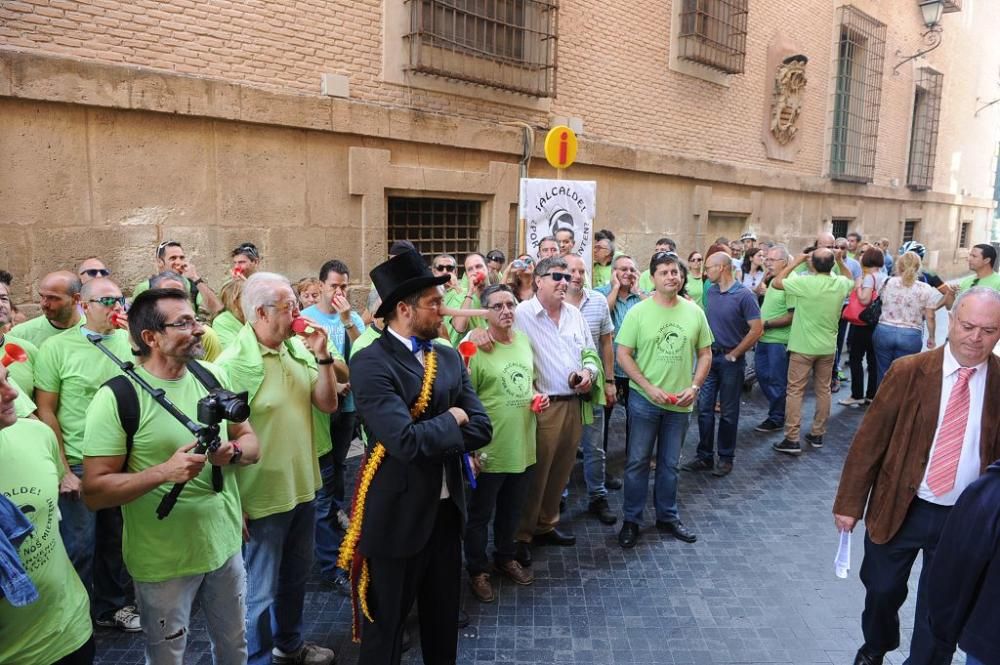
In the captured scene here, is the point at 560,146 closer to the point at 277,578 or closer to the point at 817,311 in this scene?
the point at 817,311

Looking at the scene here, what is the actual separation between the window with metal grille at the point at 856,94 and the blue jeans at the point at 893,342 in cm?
1052

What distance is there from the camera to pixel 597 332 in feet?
17.4

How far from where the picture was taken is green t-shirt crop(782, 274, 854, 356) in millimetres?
6809

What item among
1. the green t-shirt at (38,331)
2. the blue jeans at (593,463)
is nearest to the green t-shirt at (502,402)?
the blue jeans at (593,463)

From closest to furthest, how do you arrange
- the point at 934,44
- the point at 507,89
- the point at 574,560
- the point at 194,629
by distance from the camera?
the point at 194,629 < the point at 574,560 < the point at 507,89 < the point at 934,44

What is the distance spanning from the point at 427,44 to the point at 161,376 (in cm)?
666

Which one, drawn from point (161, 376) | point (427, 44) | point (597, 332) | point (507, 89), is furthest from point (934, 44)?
point (161, 376)

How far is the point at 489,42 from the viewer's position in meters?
9.04

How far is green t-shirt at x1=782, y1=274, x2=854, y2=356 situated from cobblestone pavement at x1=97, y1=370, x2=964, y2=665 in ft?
6.18

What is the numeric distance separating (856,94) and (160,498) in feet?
63.9

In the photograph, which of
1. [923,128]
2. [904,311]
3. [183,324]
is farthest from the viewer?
[923,128]

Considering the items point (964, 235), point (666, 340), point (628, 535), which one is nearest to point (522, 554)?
point (628, 535)

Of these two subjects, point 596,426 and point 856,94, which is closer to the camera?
point 596,426

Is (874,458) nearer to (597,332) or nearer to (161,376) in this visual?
(597,332)
